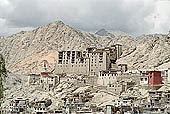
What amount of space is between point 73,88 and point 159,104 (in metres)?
28.0

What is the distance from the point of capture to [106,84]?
68.9 metres

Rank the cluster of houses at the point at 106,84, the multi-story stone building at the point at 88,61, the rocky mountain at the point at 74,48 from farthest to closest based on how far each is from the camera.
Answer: the rocky mountain at the point at 74,48
the multi-story stone building at the point at 88,61
the cluster of houses at the point at 106,84

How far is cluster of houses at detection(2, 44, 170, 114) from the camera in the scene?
48.4 m

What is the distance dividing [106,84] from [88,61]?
44.6 feet

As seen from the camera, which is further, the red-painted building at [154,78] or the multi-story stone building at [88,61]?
the multi-story stone building at [88,61]

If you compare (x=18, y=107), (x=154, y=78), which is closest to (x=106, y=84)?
(x=154, y=78)

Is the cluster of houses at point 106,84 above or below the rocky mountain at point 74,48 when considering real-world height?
below

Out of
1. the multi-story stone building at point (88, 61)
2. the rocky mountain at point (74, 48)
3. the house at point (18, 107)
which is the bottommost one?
the house at point (18, 107)

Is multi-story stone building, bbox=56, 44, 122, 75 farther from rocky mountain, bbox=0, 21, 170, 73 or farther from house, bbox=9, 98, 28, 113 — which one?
house, bbox=9, 98, 28, 113

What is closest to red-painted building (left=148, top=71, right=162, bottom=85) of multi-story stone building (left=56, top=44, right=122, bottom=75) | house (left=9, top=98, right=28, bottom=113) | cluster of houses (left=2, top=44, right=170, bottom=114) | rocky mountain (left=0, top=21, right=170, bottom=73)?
cluster of houses (left=2, top=44, right=170, bottom=114)

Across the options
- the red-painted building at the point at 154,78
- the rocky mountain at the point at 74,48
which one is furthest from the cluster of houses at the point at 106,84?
the rocky mountain at the point at 74,48

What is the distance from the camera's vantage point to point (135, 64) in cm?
8875

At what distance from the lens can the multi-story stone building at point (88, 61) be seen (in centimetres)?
8006

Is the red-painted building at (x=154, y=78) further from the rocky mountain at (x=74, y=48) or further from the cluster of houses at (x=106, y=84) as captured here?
the rocky mountain at (x=74, y=48)
